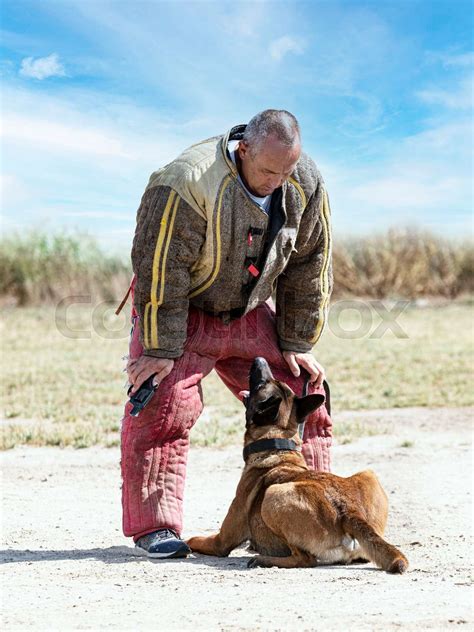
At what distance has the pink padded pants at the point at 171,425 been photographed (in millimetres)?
5816

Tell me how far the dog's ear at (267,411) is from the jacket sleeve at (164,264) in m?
0.64

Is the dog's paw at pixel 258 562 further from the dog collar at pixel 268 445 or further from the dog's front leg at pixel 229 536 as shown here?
the dog collar at pixel 268 445

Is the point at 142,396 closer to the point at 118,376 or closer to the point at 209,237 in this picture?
the point at 209,237

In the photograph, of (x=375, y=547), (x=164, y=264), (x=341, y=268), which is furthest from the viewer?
(x=341, y=268)

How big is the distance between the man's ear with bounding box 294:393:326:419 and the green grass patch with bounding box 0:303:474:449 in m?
3.77

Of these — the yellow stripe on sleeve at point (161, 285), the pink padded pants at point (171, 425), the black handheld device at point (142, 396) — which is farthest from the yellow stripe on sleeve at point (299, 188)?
the black handheld device at point (142, 396)

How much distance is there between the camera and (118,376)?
1456cm

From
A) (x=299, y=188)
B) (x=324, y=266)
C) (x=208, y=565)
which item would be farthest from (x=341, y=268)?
(x=208, y=565)

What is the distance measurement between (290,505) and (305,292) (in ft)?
5.67

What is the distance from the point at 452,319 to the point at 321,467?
17.0m

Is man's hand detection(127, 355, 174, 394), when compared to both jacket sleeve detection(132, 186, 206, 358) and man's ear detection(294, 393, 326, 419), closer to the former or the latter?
jacket sleeve detection(132, 186, 206, 358)

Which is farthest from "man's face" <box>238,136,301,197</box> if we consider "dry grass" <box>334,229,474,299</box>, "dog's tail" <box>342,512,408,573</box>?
"dry grass" <box>334,229,474,299</box>

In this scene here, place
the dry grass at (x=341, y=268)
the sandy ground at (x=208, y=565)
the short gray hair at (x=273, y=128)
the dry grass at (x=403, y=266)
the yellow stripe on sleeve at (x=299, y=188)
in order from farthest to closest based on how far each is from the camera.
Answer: the dry grass at (x=403, y=266), the dry grass at (x=341, y=268), the yellow stripe on sleeve at (x=299, y=188), the short gray hair at (x=273, y=128), the sandy ground at (x=208, y=565)

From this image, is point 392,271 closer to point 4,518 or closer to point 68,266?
point 68,266
